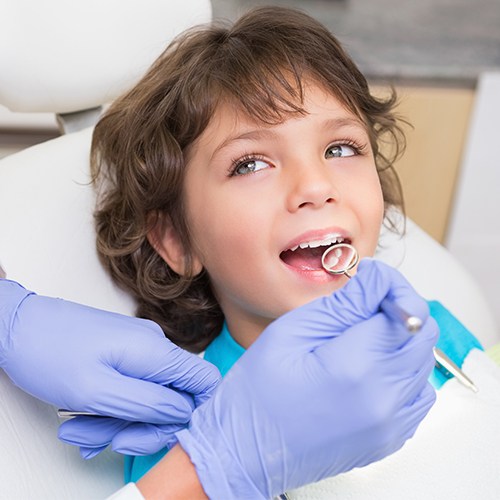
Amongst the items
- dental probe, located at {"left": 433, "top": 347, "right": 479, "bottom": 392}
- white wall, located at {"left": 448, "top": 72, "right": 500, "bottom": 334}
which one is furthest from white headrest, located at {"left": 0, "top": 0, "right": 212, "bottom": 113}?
white wall, located at {"left": 448, "top": 72, "right": 500, "bottom": 334}

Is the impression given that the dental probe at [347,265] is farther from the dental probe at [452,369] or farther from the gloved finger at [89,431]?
the gloved finger at [89,431]

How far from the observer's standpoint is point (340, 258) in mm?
1065

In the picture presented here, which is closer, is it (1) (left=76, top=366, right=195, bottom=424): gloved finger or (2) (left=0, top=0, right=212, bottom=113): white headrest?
(1) (left=76, top=366, right=195, bottom=424): gloved finger

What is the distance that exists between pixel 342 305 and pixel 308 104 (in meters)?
0.39

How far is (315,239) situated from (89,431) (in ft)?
1.31

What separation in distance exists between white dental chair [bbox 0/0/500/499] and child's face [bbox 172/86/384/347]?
215 millimetres

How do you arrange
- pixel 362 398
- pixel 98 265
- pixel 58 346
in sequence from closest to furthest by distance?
1. pixel 362 398
2. pixel 58 346
3. pixel 98 265

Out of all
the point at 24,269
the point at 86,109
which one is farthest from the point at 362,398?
the point at 86,109

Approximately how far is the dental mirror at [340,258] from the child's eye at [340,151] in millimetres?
A: 158

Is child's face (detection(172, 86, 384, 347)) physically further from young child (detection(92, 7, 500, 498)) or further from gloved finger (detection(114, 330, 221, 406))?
gloved finger (detection(114, 330, 221, 406))

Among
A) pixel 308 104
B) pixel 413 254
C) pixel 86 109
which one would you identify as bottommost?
pixel 413 254

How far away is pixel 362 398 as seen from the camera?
777 millimetres

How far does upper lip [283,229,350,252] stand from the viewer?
1011 mm

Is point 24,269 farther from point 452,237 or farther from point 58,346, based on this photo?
point 452,237
